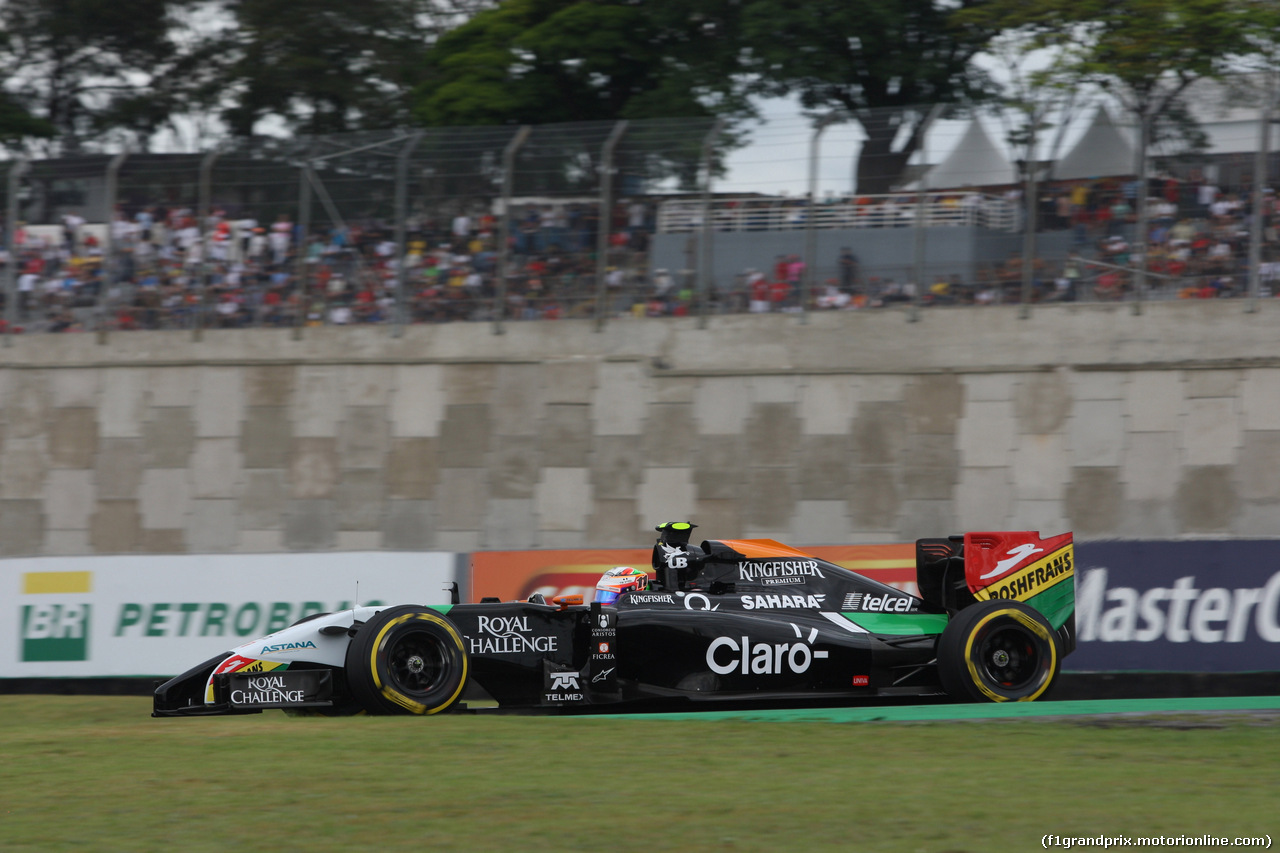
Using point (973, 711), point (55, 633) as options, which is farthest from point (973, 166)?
point (55, 633)

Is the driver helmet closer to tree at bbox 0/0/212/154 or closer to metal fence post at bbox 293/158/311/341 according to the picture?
metal fence post at bbox 293/158/311/341

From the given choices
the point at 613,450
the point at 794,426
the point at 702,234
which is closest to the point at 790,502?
the point at 794,426

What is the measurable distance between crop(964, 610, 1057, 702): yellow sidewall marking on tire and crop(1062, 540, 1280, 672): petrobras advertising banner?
2.18m

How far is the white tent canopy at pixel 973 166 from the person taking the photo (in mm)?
15258

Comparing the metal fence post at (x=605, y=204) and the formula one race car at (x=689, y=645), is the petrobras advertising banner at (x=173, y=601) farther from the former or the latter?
the metal fence post at (x=605, y=204)

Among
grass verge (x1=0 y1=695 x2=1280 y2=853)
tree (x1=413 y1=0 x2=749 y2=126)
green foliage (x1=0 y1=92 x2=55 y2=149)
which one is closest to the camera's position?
grass verge (x1=0 y1=695 x2=1280 y2=853)

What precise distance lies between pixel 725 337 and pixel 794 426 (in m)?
1.58

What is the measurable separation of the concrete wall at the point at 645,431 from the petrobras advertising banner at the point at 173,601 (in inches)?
107

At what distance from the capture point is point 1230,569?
11.7 m

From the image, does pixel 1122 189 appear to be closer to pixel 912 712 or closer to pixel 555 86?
pixel 912 712

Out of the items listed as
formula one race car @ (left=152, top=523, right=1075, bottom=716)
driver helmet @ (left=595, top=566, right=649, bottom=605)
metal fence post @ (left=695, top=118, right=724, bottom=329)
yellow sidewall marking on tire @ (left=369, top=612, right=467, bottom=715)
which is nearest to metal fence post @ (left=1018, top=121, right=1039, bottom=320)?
metal fence post @ (left=695, top=118, right=724, bottom=329)

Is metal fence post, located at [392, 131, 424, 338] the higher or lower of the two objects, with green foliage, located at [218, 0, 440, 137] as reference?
lower

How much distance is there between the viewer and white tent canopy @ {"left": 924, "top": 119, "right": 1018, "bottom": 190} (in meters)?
15.3

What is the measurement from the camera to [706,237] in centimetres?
1652
